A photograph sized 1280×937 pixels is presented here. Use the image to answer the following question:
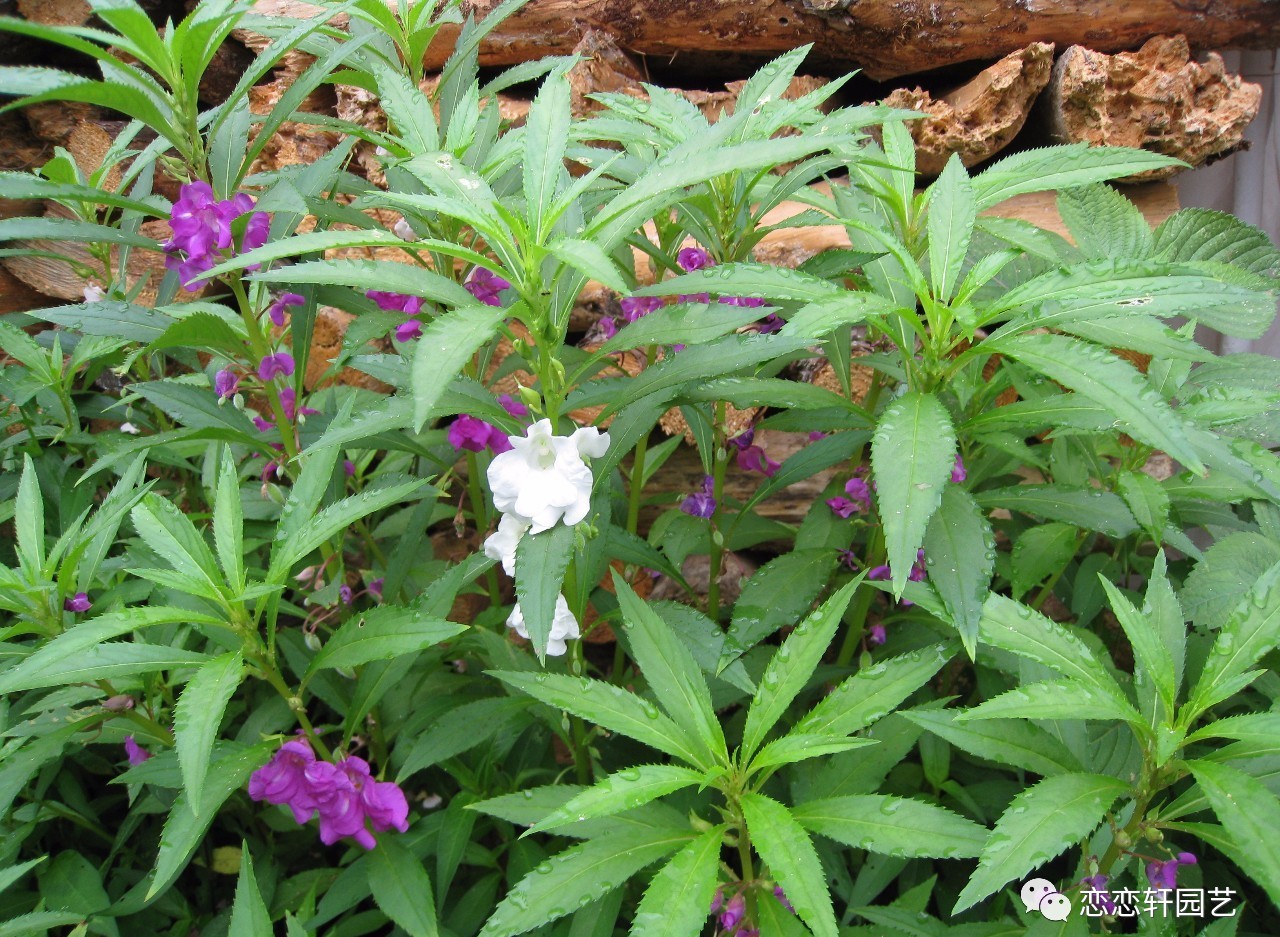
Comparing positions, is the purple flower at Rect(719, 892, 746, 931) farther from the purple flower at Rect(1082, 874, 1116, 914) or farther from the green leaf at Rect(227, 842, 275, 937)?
the green leaf at Rect(227, 842, 275, 937)

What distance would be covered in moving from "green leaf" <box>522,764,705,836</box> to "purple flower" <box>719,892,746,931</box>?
0.26 m

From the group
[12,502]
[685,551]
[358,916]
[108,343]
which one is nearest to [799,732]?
[685,551]

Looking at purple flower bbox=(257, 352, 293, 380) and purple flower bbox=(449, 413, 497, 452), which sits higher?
purple flower bbox=(257, 352, 293, 380)

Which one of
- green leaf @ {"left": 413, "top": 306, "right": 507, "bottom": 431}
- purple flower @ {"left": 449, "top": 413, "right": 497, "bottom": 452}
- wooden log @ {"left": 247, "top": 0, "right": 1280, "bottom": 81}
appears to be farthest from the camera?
wooden log @ {"left": 247, "top": 0, "right": 1280, "bottom": 81}

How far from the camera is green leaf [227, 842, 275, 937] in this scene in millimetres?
1471

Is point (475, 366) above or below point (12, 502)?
above

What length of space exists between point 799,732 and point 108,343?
2099 millimetres

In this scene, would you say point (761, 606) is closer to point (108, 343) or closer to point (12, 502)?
point (108, 343)

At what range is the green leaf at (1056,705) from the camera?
122 cm

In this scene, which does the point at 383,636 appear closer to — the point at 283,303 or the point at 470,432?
the point at 470,432

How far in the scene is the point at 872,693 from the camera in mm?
1389

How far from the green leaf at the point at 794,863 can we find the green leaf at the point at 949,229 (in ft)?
2.93

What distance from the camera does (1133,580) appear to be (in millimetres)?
2457

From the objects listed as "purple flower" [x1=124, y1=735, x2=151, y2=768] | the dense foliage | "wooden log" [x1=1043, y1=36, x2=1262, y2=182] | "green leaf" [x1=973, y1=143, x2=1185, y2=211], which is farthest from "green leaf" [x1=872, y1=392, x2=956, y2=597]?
"wooden log" [x1=1043, y1=36, x2=1262, y2=182]
